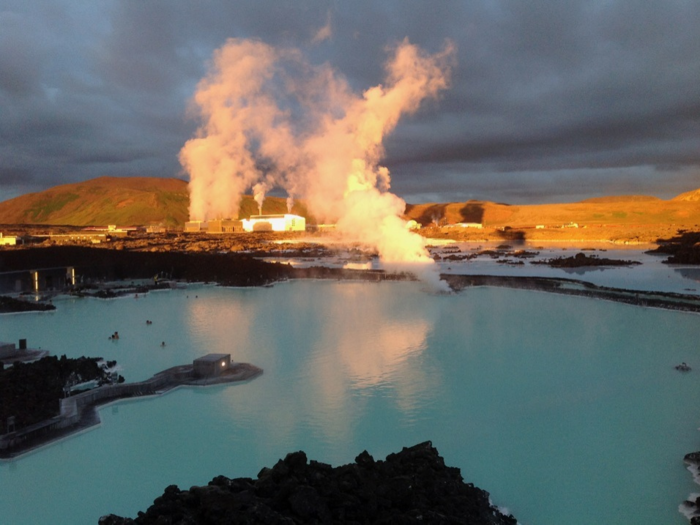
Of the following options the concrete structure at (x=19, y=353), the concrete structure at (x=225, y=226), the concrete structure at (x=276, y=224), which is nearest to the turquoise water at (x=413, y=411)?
the concrete structure at (x=19, y=353)

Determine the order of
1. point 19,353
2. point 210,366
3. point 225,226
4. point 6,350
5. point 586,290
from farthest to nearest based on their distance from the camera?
point 225,226 < point 586,290 < point 19,353 < point 6,350 < point 210,366

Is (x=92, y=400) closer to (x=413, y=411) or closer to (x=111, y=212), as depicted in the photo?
(x=413, y=411)

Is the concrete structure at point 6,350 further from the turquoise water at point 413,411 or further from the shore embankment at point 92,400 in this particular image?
the shore embankment at point 92,400

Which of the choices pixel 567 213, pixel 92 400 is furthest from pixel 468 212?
pixel 92 400

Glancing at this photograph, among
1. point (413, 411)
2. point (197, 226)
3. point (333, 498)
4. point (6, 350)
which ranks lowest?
point (413, 411)

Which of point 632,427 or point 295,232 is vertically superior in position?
point 295,232

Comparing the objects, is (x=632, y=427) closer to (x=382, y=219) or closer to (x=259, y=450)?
(x=259, y=450)

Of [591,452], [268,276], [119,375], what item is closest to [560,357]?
[591,452]

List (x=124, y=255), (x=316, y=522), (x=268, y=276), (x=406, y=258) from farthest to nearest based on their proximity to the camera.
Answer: (x=124, y=255)
(x=268, y=276)
(x=406, y=258)
(x=316, y=522)
